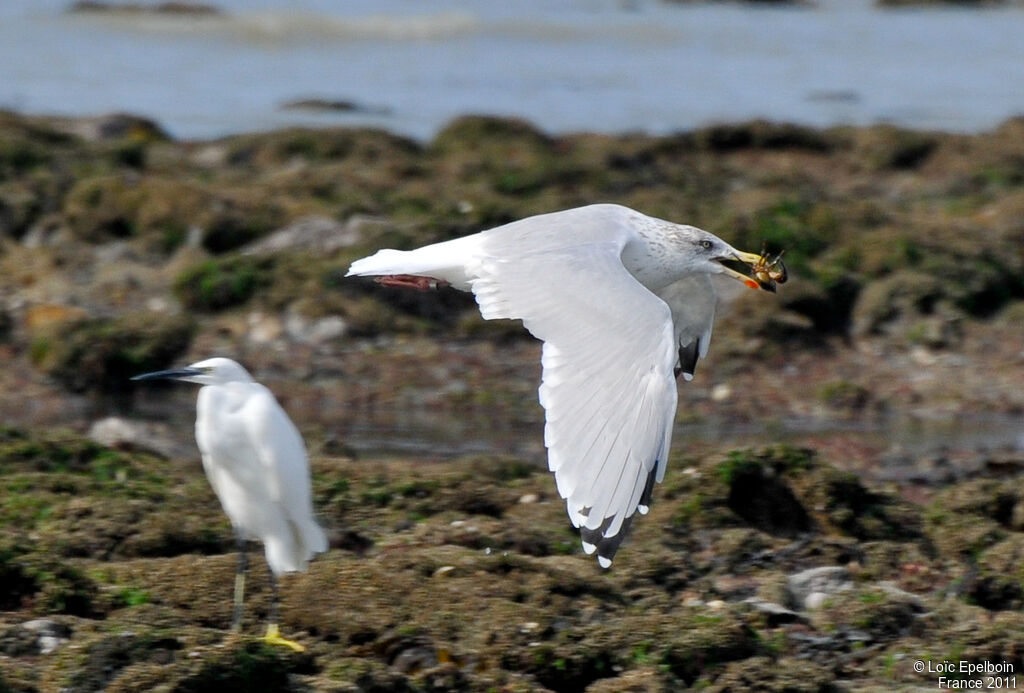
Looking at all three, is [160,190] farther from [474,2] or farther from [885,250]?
[474,2]

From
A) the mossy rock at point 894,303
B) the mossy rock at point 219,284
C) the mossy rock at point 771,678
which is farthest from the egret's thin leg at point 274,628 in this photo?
the mossy rock at point 894,303

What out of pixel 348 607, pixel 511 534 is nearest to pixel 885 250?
pixel 511 534

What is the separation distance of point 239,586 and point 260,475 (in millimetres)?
431

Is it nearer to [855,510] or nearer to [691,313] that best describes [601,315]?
[691,313]

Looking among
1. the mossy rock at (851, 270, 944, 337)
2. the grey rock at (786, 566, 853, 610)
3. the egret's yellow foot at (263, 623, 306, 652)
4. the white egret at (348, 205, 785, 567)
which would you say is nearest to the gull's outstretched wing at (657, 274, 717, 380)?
the white egret at (348, 205, 785, 567)

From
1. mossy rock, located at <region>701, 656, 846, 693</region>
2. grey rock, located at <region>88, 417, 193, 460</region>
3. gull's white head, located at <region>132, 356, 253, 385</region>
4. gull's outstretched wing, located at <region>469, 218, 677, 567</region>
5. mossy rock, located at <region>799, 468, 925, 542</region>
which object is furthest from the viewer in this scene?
grey rock, located at <region>88, 417, 193, 460</region>

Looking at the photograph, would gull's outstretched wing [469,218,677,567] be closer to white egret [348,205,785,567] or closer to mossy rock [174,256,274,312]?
white egret [348,205,785,567]

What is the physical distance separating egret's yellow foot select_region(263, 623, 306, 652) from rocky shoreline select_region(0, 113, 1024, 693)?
0.22ft

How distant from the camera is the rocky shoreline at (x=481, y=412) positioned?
575 cm

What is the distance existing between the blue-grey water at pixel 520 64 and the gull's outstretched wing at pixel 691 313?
1545cm

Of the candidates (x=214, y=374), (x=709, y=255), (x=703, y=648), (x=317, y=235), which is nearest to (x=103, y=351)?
(x=317, y=235)

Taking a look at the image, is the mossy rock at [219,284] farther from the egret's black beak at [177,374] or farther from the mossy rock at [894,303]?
the egret's black beak at [177,374]

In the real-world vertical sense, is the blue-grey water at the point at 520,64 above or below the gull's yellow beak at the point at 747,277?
below

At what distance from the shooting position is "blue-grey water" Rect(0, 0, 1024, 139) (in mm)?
25375
